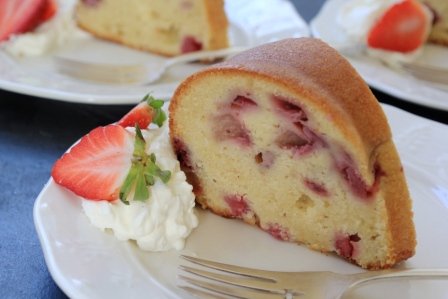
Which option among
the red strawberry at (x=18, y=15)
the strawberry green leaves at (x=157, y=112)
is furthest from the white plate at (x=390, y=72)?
the red strawberry at (x=18, y=15)

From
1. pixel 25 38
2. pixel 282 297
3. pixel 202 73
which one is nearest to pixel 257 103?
pixel 202 73

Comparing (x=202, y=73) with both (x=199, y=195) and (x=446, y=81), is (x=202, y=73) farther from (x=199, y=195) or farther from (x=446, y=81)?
(x=446, y=81)

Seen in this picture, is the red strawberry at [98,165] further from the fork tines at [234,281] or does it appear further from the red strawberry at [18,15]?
the red strawberry at [18,15]

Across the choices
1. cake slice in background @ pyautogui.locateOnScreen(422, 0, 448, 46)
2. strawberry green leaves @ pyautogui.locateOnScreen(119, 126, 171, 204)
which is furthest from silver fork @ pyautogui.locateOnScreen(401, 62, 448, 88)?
strawberry green leaves @ pyautogui.locateOnScreen(119, 126, 171, 204)

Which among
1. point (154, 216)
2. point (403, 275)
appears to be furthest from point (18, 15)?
point (403, 275)

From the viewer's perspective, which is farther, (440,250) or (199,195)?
(199,195)
